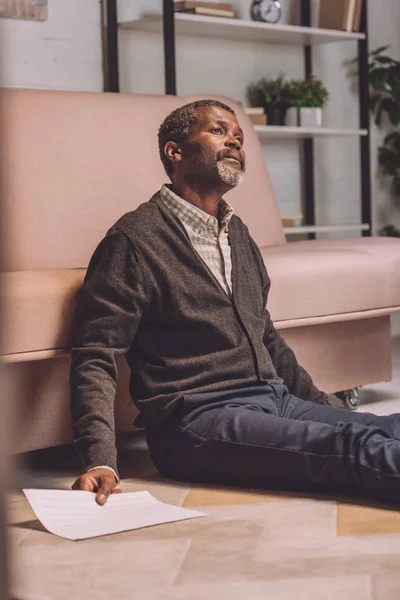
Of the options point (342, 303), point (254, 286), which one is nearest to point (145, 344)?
point (254, 286)

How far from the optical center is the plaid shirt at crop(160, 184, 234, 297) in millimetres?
1815

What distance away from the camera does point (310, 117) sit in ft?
14.1

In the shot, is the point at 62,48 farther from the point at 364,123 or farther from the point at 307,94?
the point at 364,123

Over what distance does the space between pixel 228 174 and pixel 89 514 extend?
2.42ft

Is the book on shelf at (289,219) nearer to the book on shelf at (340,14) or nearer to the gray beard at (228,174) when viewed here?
the book on shelf at (340,14)

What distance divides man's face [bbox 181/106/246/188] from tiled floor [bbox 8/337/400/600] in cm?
62

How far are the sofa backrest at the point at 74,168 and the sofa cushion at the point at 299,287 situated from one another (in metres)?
0.39

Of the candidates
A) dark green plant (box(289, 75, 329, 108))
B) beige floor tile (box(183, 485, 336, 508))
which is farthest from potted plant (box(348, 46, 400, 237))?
beige floor tile (box(183, 485, 336, 508))

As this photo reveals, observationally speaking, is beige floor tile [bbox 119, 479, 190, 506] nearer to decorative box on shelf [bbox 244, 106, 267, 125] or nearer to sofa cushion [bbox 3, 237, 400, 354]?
sofa cushion [bbox 3, 237, 400, 354]

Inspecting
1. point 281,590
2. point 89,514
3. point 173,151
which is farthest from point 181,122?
point 281,590

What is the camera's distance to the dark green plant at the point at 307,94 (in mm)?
4238

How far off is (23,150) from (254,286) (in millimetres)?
854

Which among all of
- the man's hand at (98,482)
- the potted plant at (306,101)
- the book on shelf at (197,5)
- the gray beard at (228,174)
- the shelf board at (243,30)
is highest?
the book on shelf at (197,5)

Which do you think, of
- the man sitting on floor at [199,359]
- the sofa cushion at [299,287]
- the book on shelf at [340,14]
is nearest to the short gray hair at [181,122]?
the man sitting on floor at [199,359]
